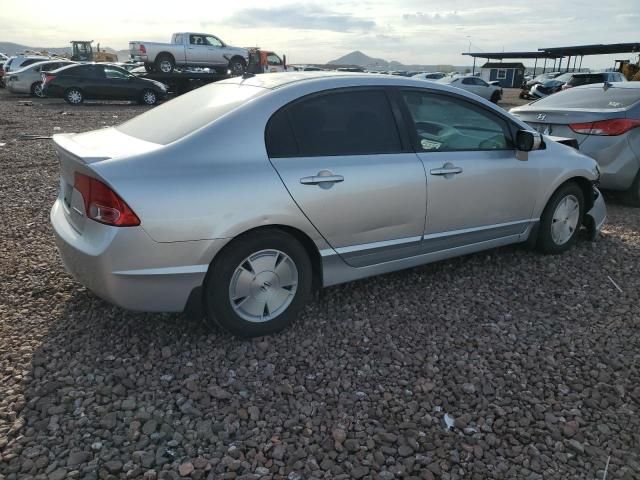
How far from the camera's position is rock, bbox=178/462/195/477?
226 centimetres

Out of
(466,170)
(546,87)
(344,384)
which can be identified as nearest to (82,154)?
(344,384)

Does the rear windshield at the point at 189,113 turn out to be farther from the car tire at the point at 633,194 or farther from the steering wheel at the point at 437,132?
the car tire at the point at 633,194

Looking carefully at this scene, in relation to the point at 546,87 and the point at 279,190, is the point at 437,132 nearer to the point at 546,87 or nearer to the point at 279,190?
the point at 279,190

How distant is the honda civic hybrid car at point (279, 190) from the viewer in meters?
2.85

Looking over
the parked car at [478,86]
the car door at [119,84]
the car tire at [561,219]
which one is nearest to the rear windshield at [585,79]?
the parked car at [478,86]

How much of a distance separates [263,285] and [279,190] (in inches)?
23.5

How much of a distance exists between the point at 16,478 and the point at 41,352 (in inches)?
40.2

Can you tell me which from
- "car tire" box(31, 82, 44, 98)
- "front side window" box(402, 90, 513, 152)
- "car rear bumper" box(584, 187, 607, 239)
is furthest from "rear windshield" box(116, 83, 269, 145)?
"car tire" box(31, 82, 44, 98)

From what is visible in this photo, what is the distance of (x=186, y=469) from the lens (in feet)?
7.48

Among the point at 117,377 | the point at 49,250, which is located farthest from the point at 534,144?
the point at 49,250

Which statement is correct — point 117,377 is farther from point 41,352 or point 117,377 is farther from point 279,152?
point 279,152

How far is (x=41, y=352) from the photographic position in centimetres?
310

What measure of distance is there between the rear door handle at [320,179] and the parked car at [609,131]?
4.21 metres

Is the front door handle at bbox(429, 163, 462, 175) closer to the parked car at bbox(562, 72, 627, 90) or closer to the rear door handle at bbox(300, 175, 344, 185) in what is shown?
the rear door handle at bbox(300, 175, 344, 185)
